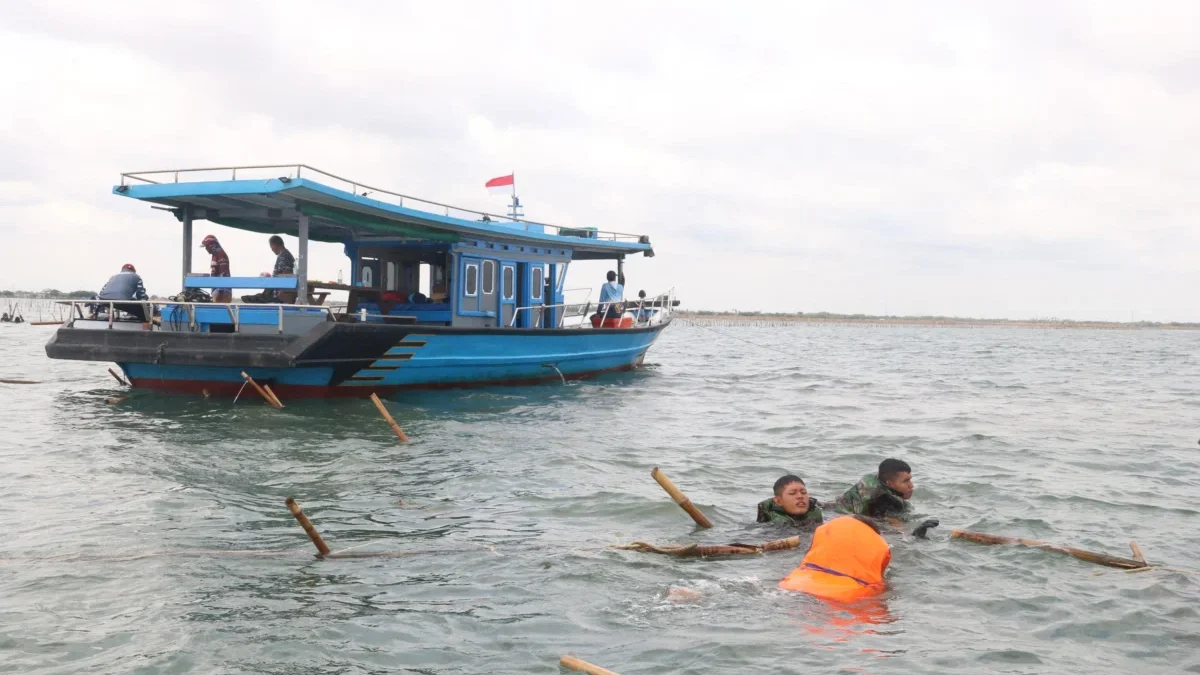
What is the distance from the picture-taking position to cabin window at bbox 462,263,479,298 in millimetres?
18266

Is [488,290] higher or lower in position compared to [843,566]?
higher

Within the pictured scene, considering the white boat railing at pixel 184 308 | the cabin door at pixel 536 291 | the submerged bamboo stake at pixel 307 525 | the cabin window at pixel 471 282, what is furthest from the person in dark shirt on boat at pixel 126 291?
the submerged bamboo stake at pixel 307 525

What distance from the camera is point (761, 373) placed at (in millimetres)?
28484

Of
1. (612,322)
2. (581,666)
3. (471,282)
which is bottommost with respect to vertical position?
(581,666)

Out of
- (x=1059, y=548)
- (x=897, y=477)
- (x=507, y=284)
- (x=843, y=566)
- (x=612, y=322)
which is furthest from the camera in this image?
(x=612, y=322)

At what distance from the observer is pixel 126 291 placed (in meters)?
15.2

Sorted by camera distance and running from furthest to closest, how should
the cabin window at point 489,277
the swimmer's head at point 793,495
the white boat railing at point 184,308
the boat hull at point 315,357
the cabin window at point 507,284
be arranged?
1. the cabin window at point 507,284
2. the cabin window at point 489,277
3. the white boat railing at point 184,308
4. the boat hull at point 315,357
5. the swimmer's head at point 793,495

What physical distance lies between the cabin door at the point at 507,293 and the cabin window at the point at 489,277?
20cm

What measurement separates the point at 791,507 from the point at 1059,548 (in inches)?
83.3

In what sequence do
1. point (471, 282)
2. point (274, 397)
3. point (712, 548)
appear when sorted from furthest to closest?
point (471, 282) → point (274, 397) → point (712, 548)

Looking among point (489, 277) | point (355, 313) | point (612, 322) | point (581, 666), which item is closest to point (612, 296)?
point (612, 322)

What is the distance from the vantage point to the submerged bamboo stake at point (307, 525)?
19.5 ft

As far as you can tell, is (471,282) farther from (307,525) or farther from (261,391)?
(307,525)

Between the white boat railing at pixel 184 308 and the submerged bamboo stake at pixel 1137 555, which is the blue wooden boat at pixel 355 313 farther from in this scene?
the submerged bamboo stake at pixel 1137 555
